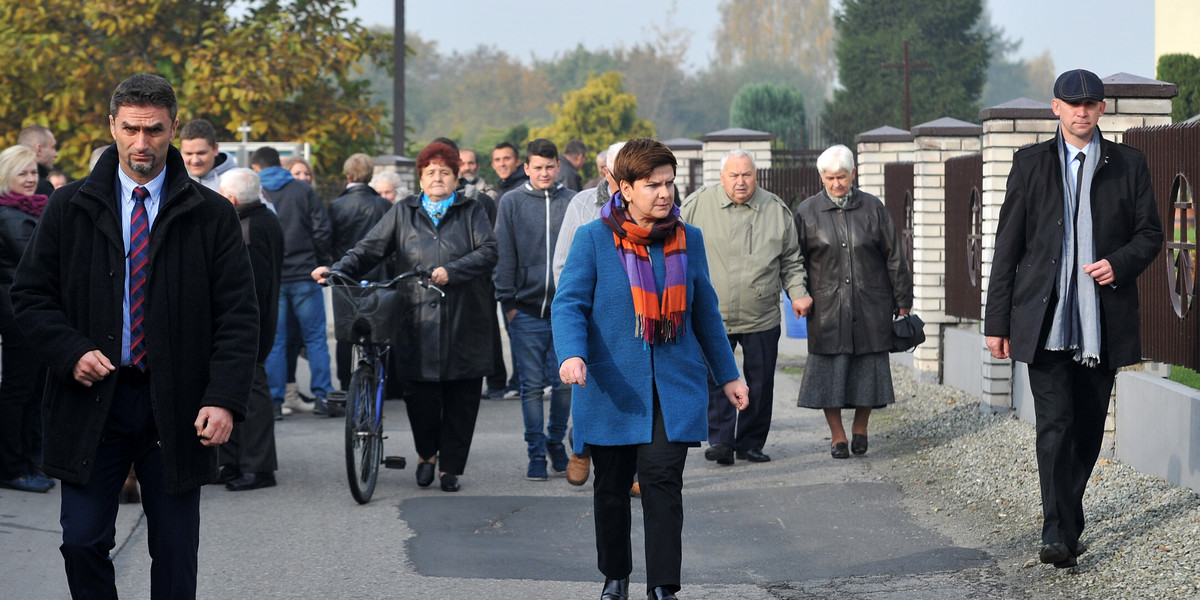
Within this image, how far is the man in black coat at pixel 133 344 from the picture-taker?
452cm

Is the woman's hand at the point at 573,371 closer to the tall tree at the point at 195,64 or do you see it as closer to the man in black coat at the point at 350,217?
the man in black coat at the point at 350,217

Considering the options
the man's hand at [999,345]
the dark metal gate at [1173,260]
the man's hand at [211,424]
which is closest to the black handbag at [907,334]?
the dark metal gate at [1173,260]

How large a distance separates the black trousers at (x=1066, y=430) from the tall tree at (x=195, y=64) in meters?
18.1

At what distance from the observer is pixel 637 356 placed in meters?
5.60

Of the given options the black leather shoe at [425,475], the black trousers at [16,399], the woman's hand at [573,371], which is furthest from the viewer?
the black leather shoe at [425,475]

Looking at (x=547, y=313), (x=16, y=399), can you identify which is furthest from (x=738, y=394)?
(x=16, y=399)

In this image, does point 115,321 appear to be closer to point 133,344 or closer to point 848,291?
point 133,344

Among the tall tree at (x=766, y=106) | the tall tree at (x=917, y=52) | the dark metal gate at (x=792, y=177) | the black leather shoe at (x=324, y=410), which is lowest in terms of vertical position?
the black leather shoe at (x=324, y=410)

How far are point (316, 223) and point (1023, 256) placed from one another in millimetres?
6943

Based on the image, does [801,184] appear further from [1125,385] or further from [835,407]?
[1125,385]

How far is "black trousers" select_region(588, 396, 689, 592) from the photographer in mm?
5457

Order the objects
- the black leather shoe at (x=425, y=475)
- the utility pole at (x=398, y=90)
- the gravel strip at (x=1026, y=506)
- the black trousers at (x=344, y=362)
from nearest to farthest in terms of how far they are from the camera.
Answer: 1. the gravel strip at (x=1026, y=506)
2. the black leather shoe at (x=425, y=475)
3. the black trousers at (x=344, y=362)
4. the utility pole at (x=398, y=90)

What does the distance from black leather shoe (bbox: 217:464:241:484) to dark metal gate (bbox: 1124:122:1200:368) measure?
5.04 m

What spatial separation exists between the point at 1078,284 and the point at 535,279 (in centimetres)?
379
